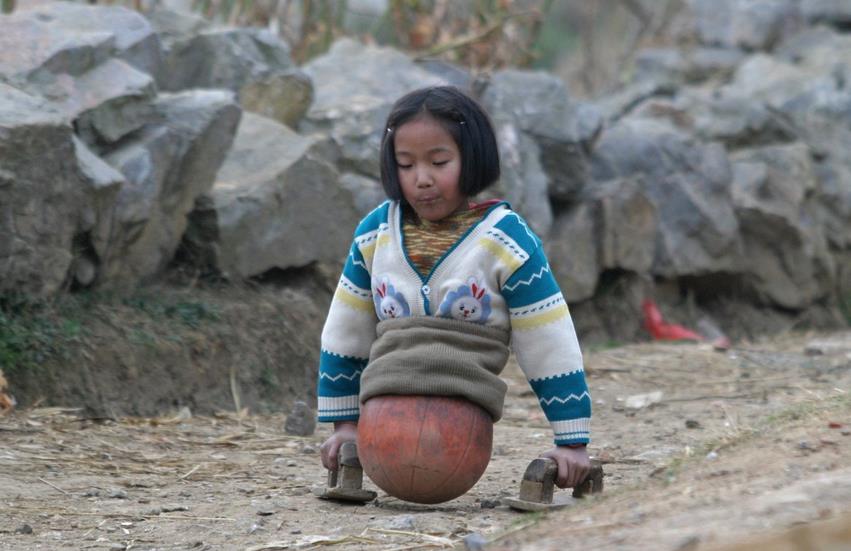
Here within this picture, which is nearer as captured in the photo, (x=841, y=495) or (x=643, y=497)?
(x=841, y=495)

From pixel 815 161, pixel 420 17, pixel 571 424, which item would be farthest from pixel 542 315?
pixel 815 161

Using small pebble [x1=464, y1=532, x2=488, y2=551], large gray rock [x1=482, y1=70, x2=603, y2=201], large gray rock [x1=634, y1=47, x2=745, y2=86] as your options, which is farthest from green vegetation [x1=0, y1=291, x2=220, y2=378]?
large gray rock [x1=634, y1=47, x2=745, y2=86]

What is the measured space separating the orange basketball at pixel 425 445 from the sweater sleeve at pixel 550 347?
205 millimetres

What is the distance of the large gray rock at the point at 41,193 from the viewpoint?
4.77 m

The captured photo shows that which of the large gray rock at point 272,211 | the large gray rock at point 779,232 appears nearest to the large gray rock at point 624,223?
the large gray rock at point 779,232

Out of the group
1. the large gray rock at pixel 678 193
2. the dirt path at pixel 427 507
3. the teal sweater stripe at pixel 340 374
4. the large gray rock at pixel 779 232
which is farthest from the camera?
the large gray rock at pixel 779 232

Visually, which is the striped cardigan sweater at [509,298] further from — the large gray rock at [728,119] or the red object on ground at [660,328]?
the large gray rock at [728,119]

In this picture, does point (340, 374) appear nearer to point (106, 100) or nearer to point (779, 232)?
point (106, 100)

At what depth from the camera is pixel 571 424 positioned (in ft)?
11.6

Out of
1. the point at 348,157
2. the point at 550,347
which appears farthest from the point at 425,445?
the point at 348,157

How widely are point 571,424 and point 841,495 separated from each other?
999mm

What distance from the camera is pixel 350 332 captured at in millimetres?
Answer: 3748

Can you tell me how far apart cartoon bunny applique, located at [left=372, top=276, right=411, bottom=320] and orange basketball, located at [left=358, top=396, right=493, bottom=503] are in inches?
9.4

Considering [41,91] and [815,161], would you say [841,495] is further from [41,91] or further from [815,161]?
[815,161]
